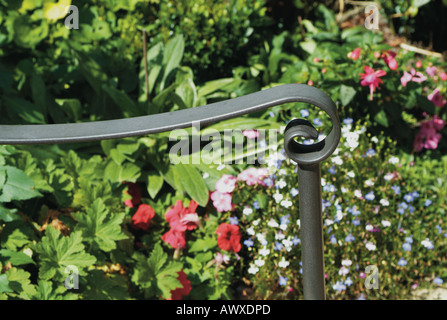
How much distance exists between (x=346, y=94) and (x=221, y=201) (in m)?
1.00

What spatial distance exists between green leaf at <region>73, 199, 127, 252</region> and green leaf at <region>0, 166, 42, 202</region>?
0.66ft

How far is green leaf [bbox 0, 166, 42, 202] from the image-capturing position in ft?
6.64

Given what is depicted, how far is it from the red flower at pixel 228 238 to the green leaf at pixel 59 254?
695 millimetres

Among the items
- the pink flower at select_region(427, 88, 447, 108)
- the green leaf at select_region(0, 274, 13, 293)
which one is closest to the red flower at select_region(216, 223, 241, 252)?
the green leaf at select_region(0, 274, 13, 293)

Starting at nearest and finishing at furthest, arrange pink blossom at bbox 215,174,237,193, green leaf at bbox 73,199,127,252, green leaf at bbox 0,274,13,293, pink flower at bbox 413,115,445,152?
green leaf at bbox 0,274,13,293 → green leaf at bbox 73,199,127,252 → pink blossom at bbox 215,174,237,193 → pink flower at bbox 413,115,445,152

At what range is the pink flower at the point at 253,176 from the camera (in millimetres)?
2613

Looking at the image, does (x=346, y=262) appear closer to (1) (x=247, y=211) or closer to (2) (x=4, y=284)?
(1) (x=247, y=211)

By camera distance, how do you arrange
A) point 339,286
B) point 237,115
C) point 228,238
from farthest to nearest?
1. point 228,238
2. point 339,286
3. point 237,115

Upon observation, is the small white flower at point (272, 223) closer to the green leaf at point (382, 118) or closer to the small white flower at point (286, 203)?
the small white flower at point (286, 203)

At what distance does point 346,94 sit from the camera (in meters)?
3.01

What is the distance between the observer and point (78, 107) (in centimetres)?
301

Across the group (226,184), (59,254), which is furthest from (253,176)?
(59,254)

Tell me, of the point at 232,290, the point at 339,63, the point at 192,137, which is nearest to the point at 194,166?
the point at 192,137

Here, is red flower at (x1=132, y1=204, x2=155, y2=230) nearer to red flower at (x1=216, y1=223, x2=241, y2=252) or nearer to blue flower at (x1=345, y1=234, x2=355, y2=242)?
red flower at (x1=216, y1=223, x2=241, y2=252)
